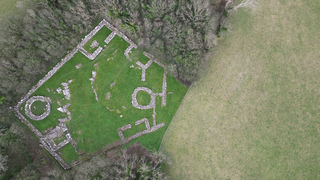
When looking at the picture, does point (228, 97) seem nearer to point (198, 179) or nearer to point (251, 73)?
point (251, 73)

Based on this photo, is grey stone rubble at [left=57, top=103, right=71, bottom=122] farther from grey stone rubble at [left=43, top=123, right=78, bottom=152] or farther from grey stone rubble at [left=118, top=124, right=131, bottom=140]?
grey stone rubble at [left=118, top=124, right=131, bottom=140]

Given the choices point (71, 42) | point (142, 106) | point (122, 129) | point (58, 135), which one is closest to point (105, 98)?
point (122, 129)

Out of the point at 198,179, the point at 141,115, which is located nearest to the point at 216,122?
the point at 198,179

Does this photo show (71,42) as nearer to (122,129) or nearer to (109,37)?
(109,37)

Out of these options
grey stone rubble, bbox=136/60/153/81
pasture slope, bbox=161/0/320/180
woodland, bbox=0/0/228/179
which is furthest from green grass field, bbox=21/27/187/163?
pasture slope, bbox=161/0/320/180

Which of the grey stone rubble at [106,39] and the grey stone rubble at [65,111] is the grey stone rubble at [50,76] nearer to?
the grey stone rubble at [106,39]
